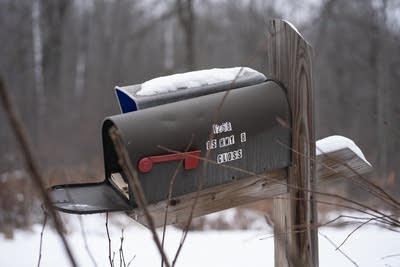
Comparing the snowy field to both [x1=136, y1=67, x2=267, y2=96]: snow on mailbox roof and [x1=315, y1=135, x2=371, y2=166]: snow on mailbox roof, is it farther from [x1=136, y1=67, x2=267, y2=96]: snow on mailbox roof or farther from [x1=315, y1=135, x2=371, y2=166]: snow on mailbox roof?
[x1=136, y1=67, x2=267, y2=96]: snow on mailbox roof

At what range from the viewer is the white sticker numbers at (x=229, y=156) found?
179cm

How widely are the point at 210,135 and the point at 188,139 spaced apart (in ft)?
0.39

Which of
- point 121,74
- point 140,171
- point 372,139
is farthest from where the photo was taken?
point 121,74

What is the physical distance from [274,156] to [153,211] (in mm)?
513

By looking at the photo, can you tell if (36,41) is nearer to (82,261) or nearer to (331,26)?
(331,26)

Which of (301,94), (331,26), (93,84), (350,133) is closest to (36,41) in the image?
(93,84)

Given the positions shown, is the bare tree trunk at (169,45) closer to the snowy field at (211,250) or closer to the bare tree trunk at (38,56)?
the bare tree trunk at (38,56)

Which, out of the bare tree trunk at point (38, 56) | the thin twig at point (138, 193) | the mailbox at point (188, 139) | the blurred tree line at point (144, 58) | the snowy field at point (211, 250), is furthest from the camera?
the bare tree trunk at point (38, 56)

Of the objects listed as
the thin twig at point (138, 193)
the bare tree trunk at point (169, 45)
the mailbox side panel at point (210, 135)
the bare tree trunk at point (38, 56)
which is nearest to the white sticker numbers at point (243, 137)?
the mailbox side panel at point (210, 135)

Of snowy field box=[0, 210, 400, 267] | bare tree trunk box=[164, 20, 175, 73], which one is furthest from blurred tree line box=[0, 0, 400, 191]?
snowy field box=[0, 210, 400, 267]

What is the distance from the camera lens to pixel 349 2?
11.8m

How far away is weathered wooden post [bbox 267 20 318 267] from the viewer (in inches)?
75.2

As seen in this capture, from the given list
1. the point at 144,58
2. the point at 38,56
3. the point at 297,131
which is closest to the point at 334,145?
the point at 297,131

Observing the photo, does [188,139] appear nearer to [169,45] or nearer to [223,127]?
[223,127]
